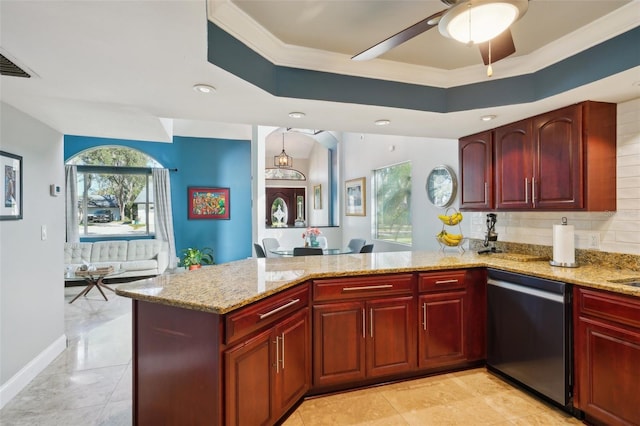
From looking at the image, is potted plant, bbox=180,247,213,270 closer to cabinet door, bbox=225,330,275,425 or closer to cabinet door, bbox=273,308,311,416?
cabinet door, bbox=273,308,311,416

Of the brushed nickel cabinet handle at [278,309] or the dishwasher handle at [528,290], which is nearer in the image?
the brushed nickel cabinet handle at [278,309]

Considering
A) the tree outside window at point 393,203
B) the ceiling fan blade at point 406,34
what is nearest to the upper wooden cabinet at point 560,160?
the ceiling fan blade at point 406,34

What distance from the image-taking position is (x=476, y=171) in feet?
10.7

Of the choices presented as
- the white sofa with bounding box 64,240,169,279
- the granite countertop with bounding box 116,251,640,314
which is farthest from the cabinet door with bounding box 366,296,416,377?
the white sofa with bounding box 64,240,169,279

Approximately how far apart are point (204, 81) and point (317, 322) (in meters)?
1.69

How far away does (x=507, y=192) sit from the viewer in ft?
9.58

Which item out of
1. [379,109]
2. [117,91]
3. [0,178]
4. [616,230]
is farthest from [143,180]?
[616,230]

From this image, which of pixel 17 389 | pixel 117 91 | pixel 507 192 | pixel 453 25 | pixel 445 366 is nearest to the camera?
pixel 453 25

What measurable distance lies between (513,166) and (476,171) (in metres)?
0.41

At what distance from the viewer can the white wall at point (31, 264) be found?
7.63 feet

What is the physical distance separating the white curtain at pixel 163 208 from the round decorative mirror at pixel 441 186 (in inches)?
197

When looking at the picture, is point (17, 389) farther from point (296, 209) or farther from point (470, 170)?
point (296, 209)

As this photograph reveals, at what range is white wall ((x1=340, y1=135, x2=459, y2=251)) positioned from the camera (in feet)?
15.1

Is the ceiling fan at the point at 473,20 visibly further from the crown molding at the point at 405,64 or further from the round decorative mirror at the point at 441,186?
the round decorative mirror at the point at 441,186
